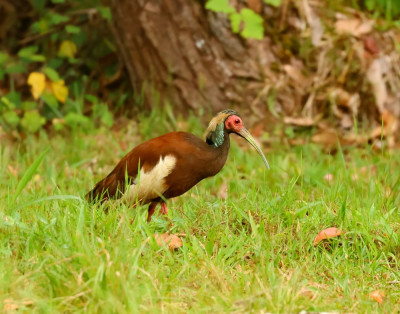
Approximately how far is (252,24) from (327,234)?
3.15 meters

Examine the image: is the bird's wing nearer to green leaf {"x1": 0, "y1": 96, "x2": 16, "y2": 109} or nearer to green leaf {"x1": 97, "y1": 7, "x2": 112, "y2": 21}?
green leaf {"x1": 0, "y1": 96, "x2": 16, "y2": 109}

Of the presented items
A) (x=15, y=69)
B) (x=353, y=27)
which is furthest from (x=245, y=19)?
(x=15, y=69)

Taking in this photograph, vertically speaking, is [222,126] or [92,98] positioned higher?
[222,126]

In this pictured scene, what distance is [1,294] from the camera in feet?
10.8

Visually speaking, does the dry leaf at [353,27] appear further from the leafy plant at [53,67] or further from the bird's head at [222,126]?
the bird's head at [222,126]

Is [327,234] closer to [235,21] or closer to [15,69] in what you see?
[235,21]

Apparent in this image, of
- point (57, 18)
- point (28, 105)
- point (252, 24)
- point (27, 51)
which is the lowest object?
point (28, 105)

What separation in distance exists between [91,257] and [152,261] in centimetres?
44

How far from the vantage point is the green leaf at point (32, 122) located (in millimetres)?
7380

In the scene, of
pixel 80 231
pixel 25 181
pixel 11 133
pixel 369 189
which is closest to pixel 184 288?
pixel 80 231

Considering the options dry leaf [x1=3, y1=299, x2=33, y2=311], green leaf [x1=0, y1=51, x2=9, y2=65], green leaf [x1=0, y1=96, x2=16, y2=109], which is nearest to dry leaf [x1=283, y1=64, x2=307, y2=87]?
green leaf [x1=0, y1=96, x2=16, y2=109]

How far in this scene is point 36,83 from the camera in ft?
24.9

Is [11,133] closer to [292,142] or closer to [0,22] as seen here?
[0,22]

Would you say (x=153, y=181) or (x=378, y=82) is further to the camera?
(x=378, y=82)
